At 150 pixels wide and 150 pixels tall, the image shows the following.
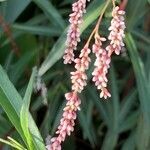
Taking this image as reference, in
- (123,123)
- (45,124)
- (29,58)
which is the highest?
(29,58)

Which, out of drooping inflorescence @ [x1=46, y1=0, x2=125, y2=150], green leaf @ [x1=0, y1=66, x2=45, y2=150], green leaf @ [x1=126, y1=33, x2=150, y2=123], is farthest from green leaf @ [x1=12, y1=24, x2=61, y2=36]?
drooping inflorescence @ [x1=46, y1=0, x2=125, y2=150]

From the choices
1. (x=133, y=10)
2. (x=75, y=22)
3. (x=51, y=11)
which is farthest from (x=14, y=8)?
(x=75, y=22)

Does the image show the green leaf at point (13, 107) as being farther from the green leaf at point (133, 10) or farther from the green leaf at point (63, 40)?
the green leaf at point (133, 10)

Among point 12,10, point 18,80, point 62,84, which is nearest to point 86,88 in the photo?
point 62,84

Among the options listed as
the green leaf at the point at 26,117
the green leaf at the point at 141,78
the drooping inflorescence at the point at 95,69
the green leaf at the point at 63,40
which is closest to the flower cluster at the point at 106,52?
the drooping inflorescence at the point at 95,69

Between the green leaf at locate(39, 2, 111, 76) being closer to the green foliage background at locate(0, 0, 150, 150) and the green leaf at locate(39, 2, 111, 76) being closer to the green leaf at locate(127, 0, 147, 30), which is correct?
the green foliage background at locate(0, 0, 150, 150)

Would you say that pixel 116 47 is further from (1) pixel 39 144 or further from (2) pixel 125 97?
(2) pixel 125 97
